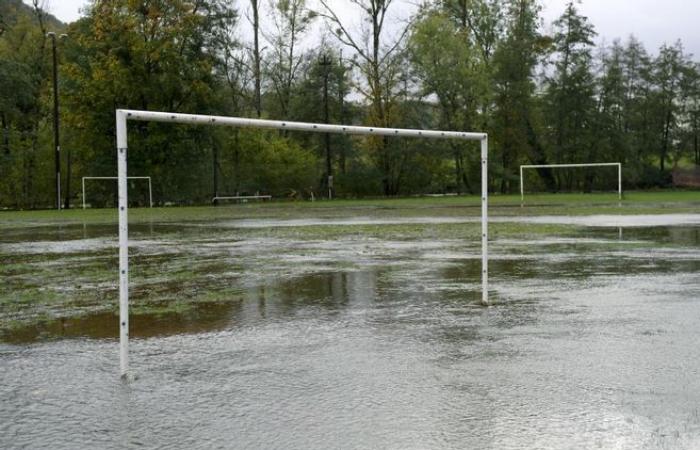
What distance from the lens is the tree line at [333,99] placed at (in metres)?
45.5

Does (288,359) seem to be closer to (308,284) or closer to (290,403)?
(290,403)

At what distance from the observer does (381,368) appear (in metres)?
5.83

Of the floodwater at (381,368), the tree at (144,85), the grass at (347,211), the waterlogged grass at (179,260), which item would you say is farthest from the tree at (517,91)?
the floodwater at (381,368)

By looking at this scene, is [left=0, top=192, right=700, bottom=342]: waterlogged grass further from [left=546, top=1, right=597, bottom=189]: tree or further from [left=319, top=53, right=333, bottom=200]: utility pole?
[left=546, top=1, right=597, bottom=189]: tree

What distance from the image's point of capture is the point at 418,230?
2069 cm

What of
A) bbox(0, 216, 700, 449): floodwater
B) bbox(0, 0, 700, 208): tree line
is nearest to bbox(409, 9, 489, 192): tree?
bbox(0, 0, 700, 208): tree line

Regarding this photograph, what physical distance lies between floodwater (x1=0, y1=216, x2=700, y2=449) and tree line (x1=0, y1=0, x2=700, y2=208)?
37151 mm

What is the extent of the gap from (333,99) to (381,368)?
5141cm

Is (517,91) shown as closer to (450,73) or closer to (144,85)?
(450,73)

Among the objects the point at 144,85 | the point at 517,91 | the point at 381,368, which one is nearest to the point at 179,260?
the point at 381,368

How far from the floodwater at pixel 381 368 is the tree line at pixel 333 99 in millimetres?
37151

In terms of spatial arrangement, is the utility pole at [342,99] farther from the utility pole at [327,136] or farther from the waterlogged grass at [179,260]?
the waterlogged grass at [179,260]

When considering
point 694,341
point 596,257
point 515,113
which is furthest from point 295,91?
point 694,341

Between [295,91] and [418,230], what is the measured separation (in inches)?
1515
